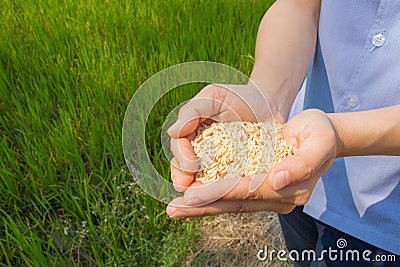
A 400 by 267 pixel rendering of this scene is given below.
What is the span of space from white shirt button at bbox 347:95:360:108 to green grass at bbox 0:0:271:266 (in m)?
0.78

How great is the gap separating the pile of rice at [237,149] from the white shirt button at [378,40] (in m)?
0.28

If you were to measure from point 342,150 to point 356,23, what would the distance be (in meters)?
0.30

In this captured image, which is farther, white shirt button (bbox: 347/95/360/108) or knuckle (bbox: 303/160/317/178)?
white shirt button (bbox: 347/95/360/108)

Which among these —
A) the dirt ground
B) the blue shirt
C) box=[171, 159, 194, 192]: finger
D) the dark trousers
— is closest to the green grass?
the dirt ground

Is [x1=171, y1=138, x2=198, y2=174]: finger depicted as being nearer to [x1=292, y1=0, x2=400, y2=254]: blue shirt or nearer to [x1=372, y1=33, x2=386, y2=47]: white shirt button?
[x1=292, y1=0, x2=400, y2=254]: blue shirt

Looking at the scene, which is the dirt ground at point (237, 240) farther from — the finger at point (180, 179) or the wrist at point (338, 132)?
the wrist at point (338, 132)

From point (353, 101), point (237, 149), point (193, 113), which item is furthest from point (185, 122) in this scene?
point (353, 101)

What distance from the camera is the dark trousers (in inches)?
40.9

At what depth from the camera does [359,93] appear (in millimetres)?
953

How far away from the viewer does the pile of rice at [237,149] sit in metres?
0.95

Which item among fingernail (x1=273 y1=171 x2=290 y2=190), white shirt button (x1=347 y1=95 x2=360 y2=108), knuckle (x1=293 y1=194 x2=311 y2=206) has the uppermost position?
white shirt button (x1=347 y1=95 x2=360 y2=108)

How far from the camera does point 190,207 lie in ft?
2.88

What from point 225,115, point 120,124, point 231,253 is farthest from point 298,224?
point 120,124

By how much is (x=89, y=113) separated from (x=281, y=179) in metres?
1.11
